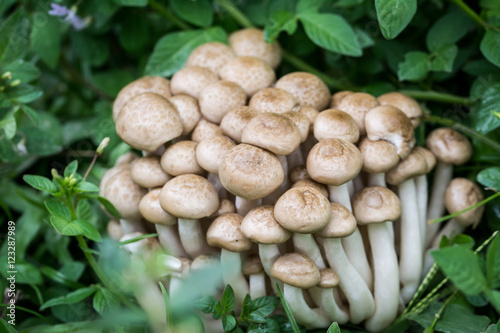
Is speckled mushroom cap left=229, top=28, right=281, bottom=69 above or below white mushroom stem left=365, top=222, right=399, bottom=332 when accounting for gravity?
above

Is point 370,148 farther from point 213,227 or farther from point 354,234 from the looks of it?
point 213,227

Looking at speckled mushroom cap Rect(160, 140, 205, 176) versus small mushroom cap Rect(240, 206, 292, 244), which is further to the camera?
speckled mushroom cap Rect(160, 140, 205, 176)

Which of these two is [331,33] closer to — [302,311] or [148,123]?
[148,123]

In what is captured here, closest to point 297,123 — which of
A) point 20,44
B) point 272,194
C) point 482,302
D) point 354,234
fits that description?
point 272,194

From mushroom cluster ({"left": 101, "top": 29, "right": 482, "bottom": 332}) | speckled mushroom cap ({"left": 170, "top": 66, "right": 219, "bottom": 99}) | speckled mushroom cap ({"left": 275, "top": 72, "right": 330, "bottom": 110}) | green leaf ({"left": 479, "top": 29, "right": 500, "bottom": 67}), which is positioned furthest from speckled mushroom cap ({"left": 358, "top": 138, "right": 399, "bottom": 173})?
speckled mushroom cap ({"left": 170, "top": 66, "right": 219, "bottom": 99})

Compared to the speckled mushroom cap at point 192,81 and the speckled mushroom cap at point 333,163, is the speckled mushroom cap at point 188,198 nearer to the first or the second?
the speckled mushroom cap at point 333,163

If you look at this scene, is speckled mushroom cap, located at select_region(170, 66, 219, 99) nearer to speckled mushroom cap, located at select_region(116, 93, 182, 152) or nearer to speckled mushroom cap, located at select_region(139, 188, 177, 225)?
speckled mushroom cap, located at select_region(116, 93, 182, 152)

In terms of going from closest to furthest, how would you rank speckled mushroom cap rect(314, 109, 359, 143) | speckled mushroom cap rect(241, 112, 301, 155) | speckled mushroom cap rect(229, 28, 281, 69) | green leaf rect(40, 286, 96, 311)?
speckled mushroom cap rect(241, 112, 301, 155) < speckled mushroom cap rect(314, 109, 359, 143) < green leaf rect(40, 286, 96, 311) < speckled mushroom cap rect(229, 28, 281, 69)

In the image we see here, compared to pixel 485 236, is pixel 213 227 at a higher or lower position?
higher
